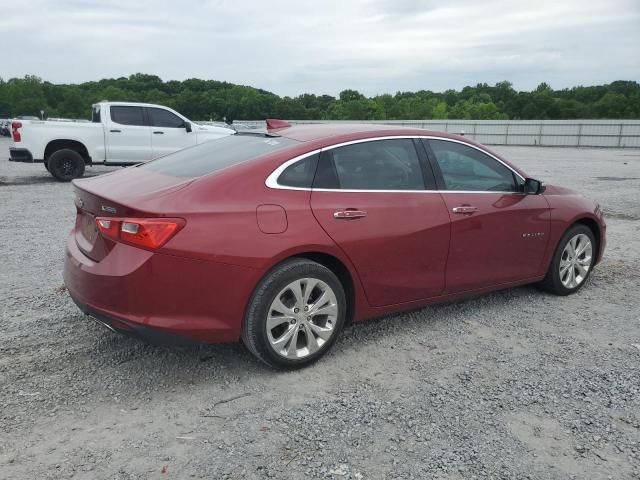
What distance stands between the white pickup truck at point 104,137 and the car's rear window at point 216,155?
9849mm

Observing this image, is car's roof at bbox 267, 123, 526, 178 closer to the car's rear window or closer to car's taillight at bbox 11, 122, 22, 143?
the car's rear window

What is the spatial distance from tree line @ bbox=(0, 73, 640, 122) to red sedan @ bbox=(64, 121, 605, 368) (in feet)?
187

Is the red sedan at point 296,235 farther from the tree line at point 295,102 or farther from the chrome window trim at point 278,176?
the tree line at point 295,102

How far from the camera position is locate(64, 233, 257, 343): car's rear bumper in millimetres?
3119

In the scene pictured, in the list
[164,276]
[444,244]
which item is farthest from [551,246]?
[164,276]

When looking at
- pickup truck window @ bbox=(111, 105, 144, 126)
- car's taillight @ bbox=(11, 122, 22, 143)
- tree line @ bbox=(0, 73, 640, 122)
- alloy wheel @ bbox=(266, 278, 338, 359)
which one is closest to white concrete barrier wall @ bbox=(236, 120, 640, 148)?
pickup truck window @ bbox=(111, 105, 144, 126)

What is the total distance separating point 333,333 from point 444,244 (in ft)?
3.70

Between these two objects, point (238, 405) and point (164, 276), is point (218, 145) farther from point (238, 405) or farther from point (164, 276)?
point (238, 405)

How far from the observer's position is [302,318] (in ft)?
11.7

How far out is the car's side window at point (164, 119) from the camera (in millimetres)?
13846

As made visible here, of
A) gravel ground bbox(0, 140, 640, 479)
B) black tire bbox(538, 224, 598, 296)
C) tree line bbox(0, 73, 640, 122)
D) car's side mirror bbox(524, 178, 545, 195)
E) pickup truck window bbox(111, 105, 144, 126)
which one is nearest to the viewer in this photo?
gravel ground bbox(0, 140, 640, 479)

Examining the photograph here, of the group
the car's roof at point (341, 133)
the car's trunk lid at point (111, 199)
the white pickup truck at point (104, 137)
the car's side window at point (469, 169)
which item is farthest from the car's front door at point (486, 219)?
the white pickup truck at point (104, 137)

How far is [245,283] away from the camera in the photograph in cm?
331

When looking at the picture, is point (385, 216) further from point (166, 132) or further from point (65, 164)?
point (65, 164)
